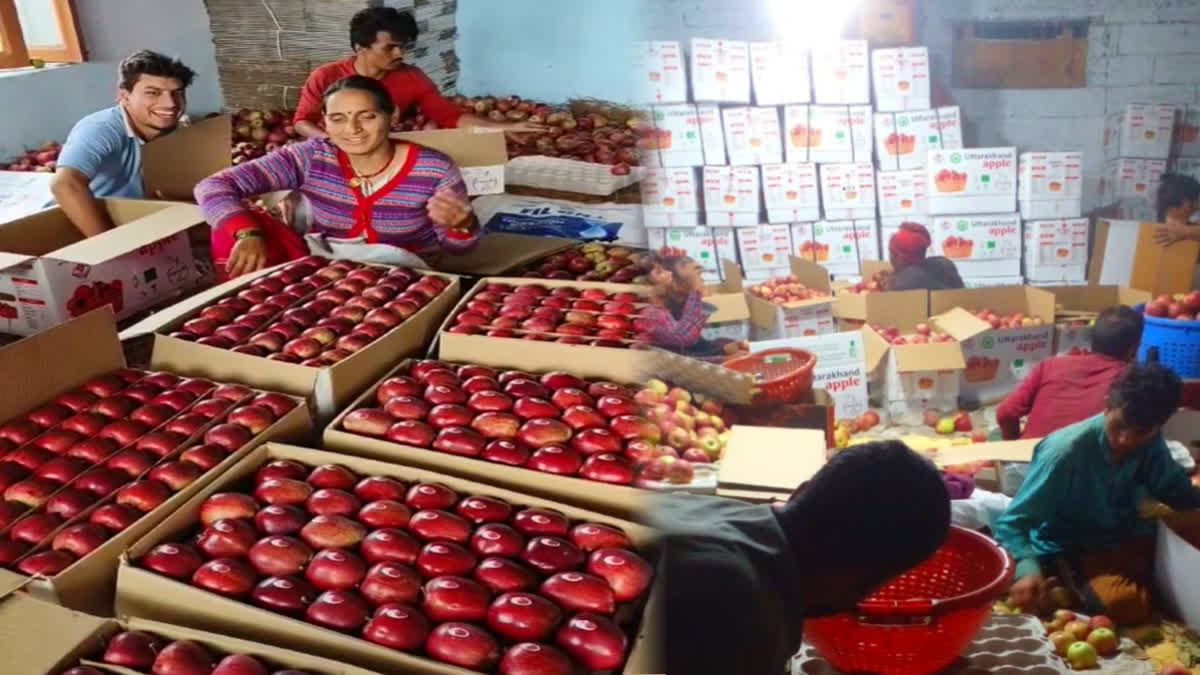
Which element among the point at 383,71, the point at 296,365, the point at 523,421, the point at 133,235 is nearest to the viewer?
the point at 523,421

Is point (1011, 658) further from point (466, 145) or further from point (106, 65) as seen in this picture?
point (106, 65)

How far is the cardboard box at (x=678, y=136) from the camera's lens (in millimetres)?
1523

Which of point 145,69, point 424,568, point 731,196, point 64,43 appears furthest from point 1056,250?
point 64,43

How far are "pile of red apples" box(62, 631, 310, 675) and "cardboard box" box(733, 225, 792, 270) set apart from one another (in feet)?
3.37

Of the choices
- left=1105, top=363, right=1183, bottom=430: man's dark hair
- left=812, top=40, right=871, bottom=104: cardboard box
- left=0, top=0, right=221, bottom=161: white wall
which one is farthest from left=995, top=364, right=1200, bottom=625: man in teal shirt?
left=0, top=0, right=221, bottom=161: white wall

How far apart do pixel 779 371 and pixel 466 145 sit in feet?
3.35

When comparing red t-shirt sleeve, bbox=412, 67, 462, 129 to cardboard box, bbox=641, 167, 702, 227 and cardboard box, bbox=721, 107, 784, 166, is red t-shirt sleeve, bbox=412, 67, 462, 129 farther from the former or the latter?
cardboard box, bbox=721, 107, 784, 166

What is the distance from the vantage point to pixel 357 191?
2061 millimetres

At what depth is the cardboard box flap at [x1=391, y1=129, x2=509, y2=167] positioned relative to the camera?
2.26m

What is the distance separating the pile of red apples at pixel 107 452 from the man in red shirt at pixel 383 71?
5.23 ft

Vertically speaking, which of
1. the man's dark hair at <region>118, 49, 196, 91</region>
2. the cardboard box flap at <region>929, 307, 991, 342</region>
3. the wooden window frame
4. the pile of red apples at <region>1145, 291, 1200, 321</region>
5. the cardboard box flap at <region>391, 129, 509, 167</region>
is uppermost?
the wooden window frame

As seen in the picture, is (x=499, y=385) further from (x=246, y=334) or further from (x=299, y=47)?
(x=299, y=47)

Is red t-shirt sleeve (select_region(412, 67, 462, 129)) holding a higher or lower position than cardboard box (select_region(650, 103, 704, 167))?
higher

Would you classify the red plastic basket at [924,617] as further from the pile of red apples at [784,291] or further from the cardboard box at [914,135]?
the cardboard box at [914,135]
